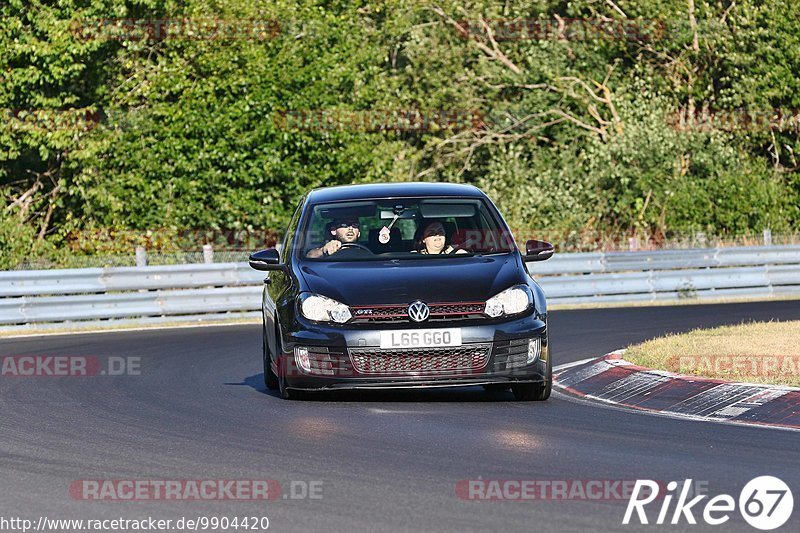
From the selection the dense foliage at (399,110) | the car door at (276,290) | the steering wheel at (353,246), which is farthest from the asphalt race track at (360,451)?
the dense foliage at (399,110)

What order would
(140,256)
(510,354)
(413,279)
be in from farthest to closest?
(140,256)
(413,279)
(510,354)

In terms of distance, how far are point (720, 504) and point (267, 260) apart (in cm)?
581

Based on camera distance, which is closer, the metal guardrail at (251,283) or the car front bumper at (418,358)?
the car front bumper at (418,358)

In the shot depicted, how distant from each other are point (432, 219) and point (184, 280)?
43.0ft

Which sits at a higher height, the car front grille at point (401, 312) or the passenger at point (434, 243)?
the passenger at point (434, 243)

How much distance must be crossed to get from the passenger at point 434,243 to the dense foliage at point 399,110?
1853 cm

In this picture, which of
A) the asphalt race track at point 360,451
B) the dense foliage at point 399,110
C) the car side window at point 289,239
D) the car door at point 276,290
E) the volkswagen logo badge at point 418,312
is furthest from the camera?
the dense foliage at point 399,110

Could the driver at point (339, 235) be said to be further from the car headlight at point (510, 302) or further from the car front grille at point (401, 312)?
the car headlight at point (510, 302)

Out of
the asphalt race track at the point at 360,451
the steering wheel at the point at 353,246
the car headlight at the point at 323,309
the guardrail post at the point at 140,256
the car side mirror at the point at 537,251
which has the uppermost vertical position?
the steering wheel at the point at 353,246

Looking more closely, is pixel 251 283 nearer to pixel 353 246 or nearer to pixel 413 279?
pixel 353 246

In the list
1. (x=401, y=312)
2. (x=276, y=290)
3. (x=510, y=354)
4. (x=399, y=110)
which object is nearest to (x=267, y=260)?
(x=276, y=290)

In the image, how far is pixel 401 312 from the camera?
10.7 m

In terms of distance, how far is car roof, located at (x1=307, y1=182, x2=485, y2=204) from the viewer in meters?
12.4

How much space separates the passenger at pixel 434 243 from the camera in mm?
11922
